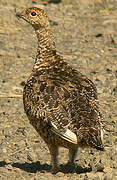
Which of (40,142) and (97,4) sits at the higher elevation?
(97,4)

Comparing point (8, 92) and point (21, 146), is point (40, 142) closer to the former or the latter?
point (21, 146)

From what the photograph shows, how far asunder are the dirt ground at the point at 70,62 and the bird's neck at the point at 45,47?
4.46 feet

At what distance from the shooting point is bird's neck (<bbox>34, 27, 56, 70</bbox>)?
22.6 feet

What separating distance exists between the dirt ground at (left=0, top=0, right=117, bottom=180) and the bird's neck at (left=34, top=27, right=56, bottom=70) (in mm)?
1360

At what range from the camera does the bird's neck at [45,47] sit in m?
6.88

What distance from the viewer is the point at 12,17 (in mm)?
12578

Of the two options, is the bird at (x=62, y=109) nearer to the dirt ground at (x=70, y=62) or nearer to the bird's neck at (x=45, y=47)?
the bird's neck at (x=45, y=47)

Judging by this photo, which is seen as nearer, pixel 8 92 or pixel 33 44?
pixel 8 92

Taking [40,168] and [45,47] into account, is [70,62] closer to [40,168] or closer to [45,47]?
[45,47]

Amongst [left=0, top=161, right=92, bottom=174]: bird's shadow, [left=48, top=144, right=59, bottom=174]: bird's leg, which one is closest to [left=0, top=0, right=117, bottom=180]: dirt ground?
[left=0, top=161, right=92, bottom=174]: bird's shadow

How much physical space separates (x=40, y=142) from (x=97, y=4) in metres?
7.66

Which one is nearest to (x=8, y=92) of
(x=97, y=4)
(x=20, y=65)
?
(x=20, y=65)

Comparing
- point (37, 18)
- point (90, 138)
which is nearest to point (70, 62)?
point (37, 18)

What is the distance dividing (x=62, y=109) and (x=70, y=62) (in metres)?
4.64
